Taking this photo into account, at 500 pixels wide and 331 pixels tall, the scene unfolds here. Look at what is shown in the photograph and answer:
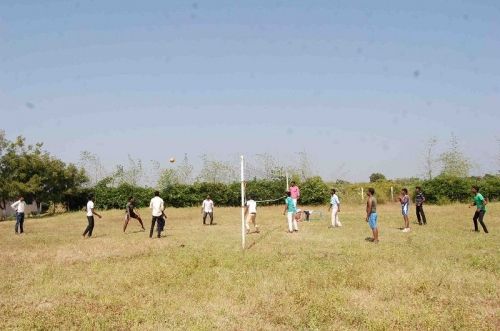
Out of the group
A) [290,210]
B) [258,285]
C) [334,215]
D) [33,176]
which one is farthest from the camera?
[33,176]

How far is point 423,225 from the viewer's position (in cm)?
2436

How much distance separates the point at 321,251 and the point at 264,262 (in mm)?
2990

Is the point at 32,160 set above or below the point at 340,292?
above

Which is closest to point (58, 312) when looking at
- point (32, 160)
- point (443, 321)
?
point (443, 321)

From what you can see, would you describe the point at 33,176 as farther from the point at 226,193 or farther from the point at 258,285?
the point at 258,285

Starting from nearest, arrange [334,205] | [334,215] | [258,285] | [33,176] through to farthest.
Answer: [258,285] < [334,205] < [334,215] < [33,176]

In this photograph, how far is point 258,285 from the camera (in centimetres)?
1077

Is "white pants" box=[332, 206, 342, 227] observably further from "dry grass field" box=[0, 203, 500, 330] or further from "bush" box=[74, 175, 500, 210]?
"bush" box=[74, 175, 500, 210]

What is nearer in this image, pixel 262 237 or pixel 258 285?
pixel 258 285

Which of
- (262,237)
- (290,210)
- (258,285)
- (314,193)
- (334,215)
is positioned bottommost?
(258,285)

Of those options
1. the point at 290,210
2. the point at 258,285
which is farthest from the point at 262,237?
the point at 258,285

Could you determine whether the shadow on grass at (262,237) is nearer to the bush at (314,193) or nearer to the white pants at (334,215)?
the white pants at (334,215)

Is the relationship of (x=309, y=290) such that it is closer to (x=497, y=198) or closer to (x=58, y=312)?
(x=58, y=312)

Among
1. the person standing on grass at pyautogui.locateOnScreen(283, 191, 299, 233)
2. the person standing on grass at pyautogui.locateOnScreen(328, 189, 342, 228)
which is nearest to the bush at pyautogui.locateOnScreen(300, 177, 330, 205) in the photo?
the person standing on grass at pyautogui.locateOnScreen(328, 189, 342, 228)
